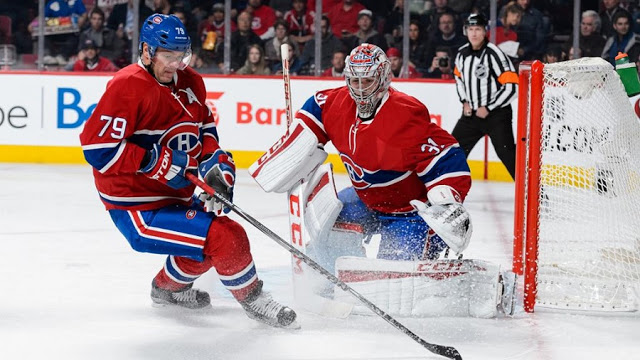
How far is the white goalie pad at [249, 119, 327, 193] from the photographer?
366cm

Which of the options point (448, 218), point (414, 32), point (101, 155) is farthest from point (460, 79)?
point (101, 155)

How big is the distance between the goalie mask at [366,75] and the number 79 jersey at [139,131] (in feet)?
1.53

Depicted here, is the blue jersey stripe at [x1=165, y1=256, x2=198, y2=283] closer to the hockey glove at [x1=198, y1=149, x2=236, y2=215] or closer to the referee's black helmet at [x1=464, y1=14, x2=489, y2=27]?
the hockey glove at [x1=198, y1=149, x2=236, y2=215]

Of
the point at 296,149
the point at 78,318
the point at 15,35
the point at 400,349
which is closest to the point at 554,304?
the point at 400,349

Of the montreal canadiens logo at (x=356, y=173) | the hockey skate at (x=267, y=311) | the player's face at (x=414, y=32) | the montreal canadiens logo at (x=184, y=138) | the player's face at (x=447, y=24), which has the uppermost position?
the player's face at (x=447, y=24)

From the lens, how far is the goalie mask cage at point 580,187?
11.8 feet

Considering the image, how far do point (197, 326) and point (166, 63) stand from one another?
0.78 meters

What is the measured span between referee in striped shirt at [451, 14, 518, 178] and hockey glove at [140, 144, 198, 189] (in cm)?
326

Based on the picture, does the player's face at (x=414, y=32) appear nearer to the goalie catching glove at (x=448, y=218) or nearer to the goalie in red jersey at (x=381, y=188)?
the goalie in red jersey at (x=381, y=188)

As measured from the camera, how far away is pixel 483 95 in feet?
21.1

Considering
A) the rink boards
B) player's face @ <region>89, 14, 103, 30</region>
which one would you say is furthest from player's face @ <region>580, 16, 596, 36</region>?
player's face @ <region>89, 14, 103, 30</region>

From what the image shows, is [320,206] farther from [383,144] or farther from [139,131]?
[139,131]

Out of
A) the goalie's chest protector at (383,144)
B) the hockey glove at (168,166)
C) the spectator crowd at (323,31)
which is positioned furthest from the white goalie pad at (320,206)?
the spectator crowd at (323,31)

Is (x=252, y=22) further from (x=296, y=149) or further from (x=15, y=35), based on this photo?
(x=296, y=149)
